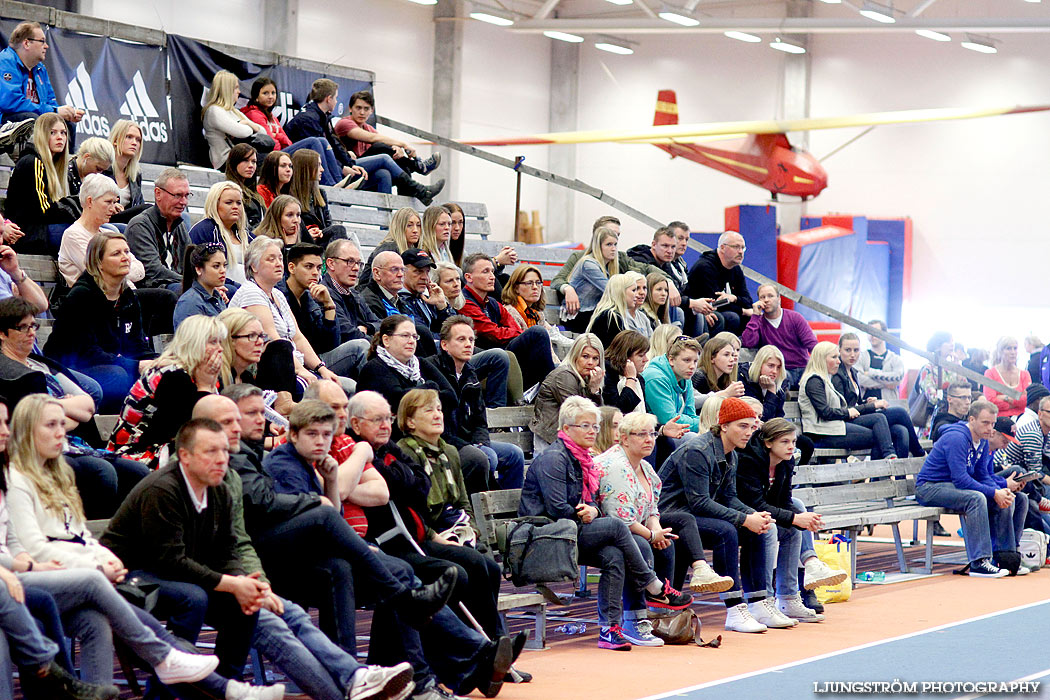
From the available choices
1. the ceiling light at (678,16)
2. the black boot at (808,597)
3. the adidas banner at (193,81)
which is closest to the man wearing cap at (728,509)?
the black boot at (808,597)

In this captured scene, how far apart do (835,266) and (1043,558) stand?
9.78 m

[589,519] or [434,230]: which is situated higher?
[434,230]

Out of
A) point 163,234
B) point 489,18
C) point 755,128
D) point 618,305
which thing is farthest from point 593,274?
point 489,18

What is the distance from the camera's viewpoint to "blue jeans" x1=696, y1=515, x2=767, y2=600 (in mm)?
6512

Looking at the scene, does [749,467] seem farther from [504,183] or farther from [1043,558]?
[504,183]

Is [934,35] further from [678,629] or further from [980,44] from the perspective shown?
[678,629]

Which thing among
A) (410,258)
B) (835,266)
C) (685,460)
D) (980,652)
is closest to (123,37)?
(410,258)

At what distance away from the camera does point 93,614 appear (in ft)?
13.1

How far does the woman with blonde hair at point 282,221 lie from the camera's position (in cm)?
717

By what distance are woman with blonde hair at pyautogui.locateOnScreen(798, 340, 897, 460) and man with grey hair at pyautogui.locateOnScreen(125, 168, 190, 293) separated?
15.2 feet

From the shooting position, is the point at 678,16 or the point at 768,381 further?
the point at 678,16

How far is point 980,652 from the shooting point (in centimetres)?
592

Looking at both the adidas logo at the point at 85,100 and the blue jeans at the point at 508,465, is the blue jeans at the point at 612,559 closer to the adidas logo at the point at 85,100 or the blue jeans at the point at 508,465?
the blue jeans at the point at 508,465

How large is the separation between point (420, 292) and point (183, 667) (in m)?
3.74
